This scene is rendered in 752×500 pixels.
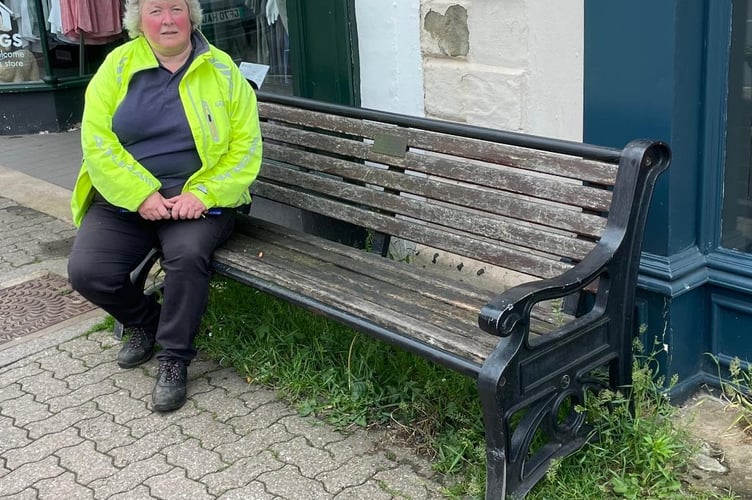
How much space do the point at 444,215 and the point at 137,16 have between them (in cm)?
144

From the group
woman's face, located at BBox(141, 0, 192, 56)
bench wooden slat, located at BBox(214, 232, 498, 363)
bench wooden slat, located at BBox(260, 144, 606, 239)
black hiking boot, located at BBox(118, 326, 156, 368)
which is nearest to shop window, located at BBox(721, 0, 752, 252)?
bench wooden slat, located at BBox(260, 144, 606, 239)

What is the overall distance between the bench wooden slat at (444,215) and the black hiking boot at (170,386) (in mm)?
947

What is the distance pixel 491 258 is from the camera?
3195 mm

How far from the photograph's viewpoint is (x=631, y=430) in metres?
2.86

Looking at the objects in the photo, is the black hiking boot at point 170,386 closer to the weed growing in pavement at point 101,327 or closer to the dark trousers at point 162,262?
the dark trousers at point 162,262

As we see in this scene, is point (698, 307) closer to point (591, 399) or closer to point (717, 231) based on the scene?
point (717, 231)

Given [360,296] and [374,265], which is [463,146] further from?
[360,296]

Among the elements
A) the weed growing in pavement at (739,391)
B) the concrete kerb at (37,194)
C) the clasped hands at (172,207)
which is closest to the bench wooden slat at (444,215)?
the clasped hands at (172,207)

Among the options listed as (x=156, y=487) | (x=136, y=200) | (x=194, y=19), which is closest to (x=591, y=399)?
(x=156, y=487)

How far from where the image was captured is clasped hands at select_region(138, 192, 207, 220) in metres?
3.50

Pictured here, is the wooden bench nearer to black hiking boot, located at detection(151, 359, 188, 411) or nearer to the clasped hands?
the clasped hands

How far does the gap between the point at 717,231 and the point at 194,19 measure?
214cm

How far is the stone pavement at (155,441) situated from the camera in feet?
9.77

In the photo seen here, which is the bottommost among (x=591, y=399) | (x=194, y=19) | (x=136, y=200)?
(x=591, y=399)
